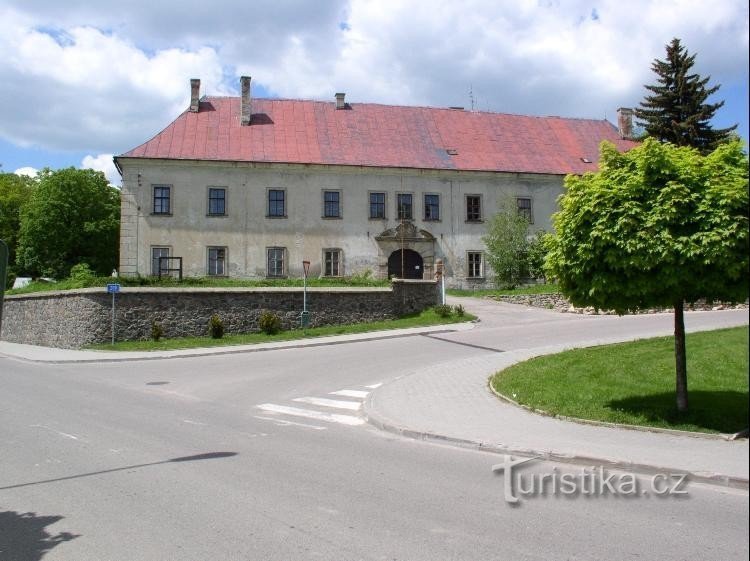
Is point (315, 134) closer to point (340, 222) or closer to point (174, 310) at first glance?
point (340, 222)

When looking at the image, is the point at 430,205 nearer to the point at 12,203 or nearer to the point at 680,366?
the point at 680,366

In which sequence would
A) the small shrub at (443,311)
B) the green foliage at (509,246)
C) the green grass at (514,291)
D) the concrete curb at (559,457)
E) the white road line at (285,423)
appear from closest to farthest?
the concrete curb at (559,457), the white road line at (285,423), the small shrub at (443,311), the green grass at (514,291), the green foliage at (509,246)

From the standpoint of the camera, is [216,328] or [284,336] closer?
[284,336]

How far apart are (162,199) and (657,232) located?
117ft

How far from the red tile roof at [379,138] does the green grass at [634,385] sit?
29.1m

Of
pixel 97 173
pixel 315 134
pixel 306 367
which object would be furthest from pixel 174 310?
pixel 97 173

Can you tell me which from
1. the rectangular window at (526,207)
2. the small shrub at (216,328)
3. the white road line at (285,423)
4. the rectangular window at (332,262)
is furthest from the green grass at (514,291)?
the white road line at (285,423)

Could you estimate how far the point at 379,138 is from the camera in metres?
45.1

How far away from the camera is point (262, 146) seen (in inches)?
1657

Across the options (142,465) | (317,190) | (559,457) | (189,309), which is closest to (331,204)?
(317,190)

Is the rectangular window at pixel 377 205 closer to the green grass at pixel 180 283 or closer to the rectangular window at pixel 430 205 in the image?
the rectangular window at pixel 430 205

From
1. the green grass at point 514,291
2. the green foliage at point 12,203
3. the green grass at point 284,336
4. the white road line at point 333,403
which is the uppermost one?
the green foliage at point 12,203

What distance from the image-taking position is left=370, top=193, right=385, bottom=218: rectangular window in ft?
140

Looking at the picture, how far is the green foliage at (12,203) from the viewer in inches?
2717
